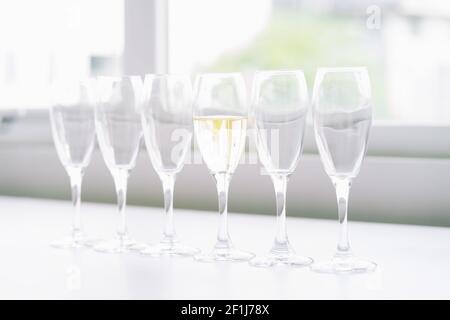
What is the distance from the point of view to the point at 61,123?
1.09 meters

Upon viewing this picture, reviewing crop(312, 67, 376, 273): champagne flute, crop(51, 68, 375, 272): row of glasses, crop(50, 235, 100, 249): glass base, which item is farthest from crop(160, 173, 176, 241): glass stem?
crop(312, 67, 376, 273): champagne flute

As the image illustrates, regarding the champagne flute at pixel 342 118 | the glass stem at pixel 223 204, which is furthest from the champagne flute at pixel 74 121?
the champagne flute at pixel 342 118

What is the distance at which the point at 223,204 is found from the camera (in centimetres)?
96

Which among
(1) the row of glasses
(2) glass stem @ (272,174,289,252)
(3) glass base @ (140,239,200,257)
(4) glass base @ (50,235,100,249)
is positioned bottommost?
(4) glass base @ (50,235,100,249)

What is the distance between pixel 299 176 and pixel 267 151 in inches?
20.9

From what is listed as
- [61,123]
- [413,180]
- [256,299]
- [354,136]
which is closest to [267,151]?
[354,136]

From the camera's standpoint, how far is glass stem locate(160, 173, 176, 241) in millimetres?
1005

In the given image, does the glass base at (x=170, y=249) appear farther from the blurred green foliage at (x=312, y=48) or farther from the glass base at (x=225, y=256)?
the blurred green foliage at (x=312, y=48)

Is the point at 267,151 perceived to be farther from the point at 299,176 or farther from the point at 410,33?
the point at 410,33

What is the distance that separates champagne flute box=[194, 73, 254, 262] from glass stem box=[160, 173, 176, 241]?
0.08m

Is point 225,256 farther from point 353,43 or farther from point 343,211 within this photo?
point 353,43

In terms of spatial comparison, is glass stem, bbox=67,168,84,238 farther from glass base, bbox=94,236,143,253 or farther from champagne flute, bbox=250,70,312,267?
champagne flute, bbox=250,70,312,267

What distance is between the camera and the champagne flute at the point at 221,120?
92 cm

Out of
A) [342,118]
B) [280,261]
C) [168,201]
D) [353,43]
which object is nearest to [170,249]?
[168,201]
